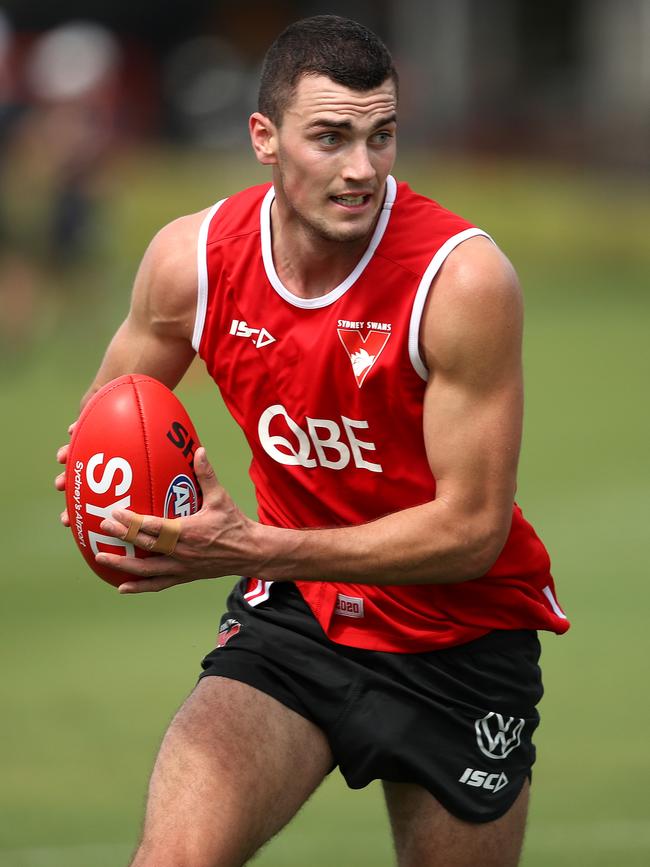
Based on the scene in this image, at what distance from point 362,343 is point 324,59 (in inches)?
30.2

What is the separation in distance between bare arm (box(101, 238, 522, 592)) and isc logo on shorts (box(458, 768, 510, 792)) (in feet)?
2.02

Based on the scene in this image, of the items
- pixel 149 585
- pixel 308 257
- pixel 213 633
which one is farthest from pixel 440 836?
pixel 213 633

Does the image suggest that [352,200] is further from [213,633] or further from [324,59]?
[213,633]

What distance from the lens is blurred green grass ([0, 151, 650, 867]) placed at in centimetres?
688

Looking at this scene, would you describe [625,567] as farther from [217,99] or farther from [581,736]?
[217,99]

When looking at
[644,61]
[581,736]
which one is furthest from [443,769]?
[644,61]

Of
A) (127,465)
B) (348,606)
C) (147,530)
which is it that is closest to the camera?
(147,530)

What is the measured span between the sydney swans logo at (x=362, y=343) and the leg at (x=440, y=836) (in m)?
1.19

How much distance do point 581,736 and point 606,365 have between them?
13.3 metres

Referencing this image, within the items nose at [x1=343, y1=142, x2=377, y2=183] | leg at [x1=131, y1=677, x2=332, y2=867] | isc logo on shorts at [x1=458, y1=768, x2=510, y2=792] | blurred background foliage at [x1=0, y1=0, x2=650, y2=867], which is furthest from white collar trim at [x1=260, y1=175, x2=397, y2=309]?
blurred background foliage at [x1=0, y1=0, x2=650, y2=867]

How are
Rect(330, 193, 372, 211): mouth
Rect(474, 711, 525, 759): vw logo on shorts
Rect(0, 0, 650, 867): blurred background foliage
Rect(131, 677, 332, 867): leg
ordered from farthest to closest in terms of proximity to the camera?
Rect(0, 0, 650, 867): blurred background foliage < Rect(474, 711, 525, 759): vw logo on shorts < Rect(330, 193, 372, 211): mouth < Rect(131, 677, 332, 867): leg

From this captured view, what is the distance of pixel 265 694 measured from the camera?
4.63m

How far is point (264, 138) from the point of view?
4770 mm

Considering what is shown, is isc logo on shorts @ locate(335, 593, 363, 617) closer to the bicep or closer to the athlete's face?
the bicep
